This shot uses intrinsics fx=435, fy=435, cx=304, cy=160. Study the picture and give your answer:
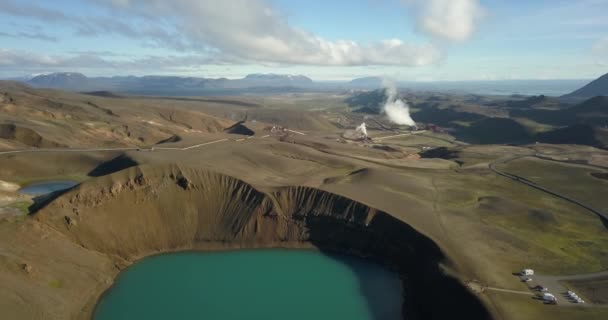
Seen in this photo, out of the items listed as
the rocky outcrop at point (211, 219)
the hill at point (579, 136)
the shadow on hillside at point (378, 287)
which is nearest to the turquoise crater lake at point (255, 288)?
the shadow on hillside at point (378, 287)

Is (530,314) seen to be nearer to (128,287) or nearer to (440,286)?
(440,286)

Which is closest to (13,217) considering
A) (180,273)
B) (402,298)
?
(180,273)

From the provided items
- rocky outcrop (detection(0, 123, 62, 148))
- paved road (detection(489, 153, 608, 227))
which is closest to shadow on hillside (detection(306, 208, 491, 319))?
paved road (detection(489, 153, 608, 227))

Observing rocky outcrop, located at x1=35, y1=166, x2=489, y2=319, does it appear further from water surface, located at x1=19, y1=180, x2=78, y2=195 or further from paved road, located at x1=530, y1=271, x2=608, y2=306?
water surface, located at x1=19, y1=180, x2=78, y2=195

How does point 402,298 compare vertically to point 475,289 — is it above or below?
below

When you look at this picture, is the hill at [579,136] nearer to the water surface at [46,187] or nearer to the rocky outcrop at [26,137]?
the water surface at [46,187]

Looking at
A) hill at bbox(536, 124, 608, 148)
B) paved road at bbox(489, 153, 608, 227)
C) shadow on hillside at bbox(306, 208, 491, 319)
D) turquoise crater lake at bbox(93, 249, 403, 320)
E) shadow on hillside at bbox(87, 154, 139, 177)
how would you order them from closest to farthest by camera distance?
shadow on hillside at bbox(306, 208, 491, 319), turquoise crater lake at bbox(93, 249, 403, 320), paved road at bbox(489, 153, 608, 227), shadow on hillside at bbox(87, 154, 139, 177), hill at bbox(536, 124, 608, 148)
